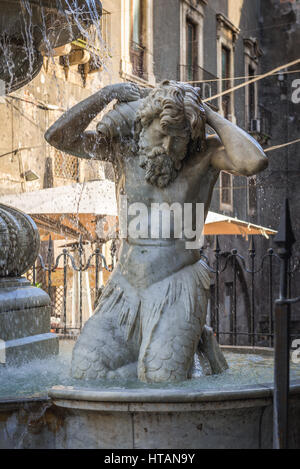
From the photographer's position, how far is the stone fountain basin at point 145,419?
2652 millimetres

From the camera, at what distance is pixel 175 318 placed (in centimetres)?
337

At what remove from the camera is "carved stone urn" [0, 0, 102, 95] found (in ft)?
13.4

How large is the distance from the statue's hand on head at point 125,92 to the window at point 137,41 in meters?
11.9

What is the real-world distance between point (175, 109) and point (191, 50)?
16300 millimetres

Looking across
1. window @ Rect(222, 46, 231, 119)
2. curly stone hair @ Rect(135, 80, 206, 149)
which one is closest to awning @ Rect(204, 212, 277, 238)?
curly stone hair @ Rect(135, 80, 206, 149)

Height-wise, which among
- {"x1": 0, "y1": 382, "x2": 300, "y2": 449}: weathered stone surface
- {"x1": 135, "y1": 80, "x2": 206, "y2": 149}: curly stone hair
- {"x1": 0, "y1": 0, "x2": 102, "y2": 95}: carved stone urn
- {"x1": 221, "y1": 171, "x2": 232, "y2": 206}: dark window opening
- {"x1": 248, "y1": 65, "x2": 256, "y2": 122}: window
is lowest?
{"x1": 0, "y1": 382, "x2": 300, "y2": 449}: weathered stone surface

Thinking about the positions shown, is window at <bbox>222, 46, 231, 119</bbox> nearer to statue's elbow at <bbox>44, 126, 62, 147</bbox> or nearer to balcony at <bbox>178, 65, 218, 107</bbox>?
balcony at <bbox>178, 65, 218, 107</bbox>

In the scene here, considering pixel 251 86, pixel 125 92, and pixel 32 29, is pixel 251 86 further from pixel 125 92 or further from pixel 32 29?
pixel 125 92

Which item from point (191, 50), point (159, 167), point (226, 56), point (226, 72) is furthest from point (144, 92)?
point (226, 56)

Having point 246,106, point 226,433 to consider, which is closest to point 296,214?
point 246,106

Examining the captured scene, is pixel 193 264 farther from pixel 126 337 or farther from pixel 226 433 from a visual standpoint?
pixel 226 433

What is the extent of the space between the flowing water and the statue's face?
0.96m

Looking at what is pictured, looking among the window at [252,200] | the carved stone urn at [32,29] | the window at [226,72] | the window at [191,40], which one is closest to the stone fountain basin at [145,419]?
the carved stone urn at [32,29]

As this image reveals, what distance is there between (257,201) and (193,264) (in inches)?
823
